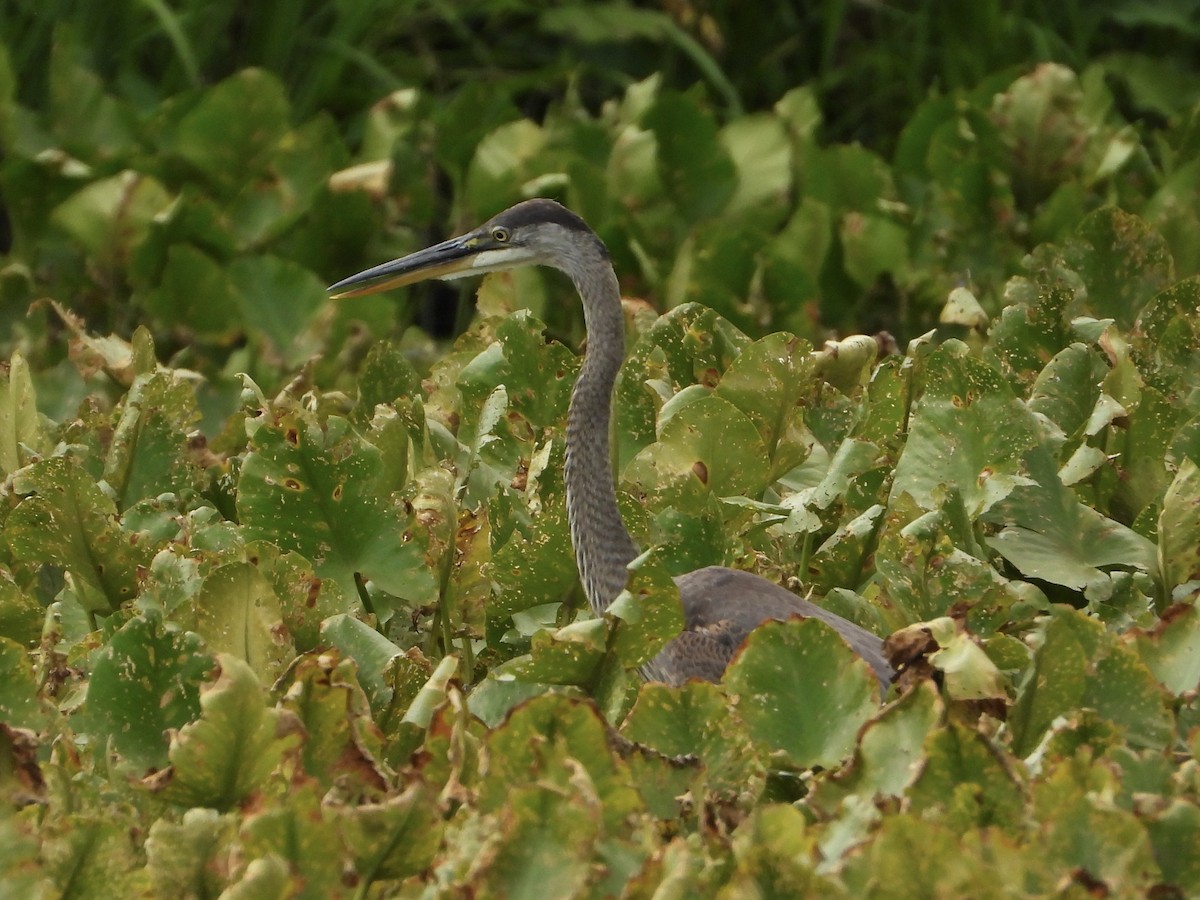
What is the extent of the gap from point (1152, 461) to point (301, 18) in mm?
3894

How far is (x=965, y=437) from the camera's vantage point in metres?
3.18

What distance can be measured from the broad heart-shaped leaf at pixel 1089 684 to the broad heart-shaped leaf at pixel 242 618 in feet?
3.20

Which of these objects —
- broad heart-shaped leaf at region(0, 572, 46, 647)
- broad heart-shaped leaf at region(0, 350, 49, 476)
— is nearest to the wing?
broad heart-shaped leaf at region(0, 572, 46, 647)

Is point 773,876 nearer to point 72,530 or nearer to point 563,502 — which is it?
point 563,502

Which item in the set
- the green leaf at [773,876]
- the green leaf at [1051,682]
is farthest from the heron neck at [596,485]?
the green leaf at [773,876]

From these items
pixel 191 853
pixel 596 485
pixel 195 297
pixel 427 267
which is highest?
pixel 191 853

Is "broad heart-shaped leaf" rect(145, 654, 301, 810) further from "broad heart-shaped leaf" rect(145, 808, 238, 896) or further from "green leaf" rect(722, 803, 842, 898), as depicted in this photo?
"green leaf" rect(722, 803, 842, 898)

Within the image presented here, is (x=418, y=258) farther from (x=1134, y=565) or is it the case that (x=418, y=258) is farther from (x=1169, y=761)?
(x=1169, y=761)

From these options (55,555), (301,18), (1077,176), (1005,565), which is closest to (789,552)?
(1005,565)

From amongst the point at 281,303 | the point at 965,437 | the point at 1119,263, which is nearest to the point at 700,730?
the point at 965,437

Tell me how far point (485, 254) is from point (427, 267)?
0.36 ft

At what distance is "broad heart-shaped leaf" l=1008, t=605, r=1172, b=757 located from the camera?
254 cm

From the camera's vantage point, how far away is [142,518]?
3312 mm

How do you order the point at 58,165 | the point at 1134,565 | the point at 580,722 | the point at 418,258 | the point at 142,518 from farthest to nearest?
the point at 58,165
the point at 418,258
the point at 142,518
the point at 1134,565
the point at 580,722
